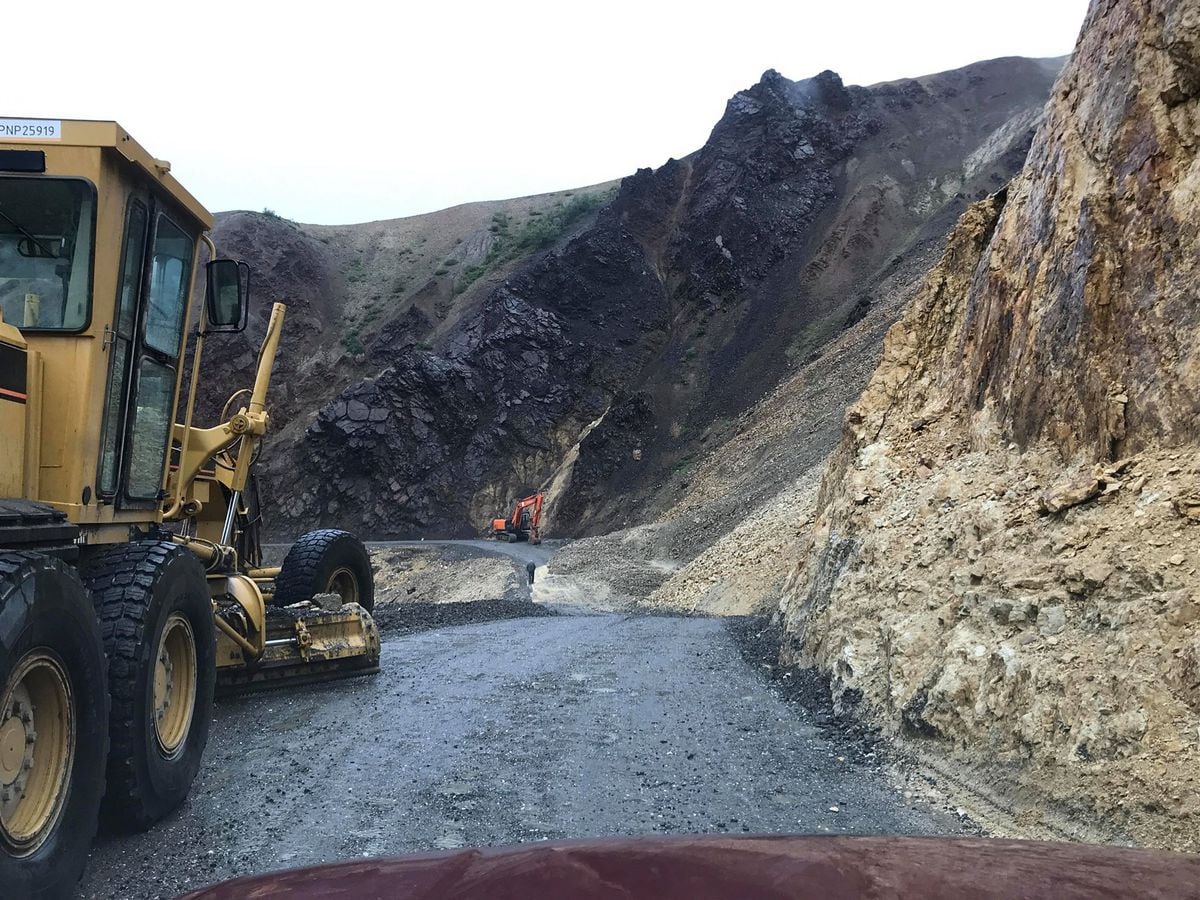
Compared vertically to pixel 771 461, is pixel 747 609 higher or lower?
lower

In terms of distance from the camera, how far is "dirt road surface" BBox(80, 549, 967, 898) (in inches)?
167

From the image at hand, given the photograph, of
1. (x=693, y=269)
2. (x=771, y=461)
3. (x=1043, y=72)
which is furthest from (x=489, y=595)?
(x=1043, y=72)

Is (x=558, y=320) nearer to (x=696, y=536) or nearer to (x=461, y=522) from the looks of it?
(x=461, y=522)

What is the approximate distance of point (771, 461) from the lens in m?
29.1

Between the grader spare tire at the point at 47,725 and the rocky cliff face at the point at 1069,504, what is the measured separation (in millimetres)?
4157

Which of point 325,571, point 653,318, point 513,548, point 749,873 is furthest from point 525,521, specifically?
point 749,873

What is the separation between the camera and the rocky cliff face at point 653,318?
4388 centimetres

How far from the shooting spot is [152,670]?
443cm

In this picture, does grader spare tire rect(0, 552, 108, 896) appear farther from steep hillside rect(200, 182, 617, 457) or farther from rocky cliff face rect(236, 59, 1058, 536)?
steep hillside rect(200, 182, 617, 457)

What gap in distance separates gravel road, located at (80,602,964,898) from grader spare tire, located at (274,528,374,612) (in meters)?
1.42

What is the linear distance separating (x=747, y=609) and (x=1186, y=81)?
11.2 meters

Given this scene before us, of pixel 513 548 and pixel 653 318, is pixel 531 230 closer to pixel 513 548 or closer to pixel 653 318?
pixel 653 318

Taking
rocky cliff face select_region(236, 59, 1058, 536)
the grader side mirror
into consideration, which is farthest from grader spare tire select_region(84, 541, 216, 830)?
rocky cliff face select_region(236, 59, 1058, 536)

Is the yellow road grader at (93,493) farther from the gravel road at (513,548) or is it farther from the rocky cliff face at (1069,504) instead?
the gravel road at (513,548)
